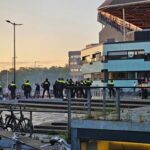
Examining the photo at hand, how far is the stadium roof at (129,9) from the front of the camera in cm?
7575

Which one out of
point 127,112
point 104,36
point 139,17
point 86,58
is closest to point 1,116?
point 127,112

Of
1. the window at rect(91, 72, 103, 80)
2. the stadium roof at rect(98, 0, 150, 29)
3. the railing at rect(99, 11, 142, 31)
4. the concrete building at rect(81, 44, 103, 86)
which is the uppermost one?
the stadium roof at rect(98, 0, 150, 29)

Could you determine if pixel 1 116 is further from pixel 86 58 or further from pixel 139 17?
pixel 139 17

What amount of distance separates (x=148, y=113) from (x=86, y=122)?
139 centimetres

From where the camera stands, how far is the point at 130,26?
291ft

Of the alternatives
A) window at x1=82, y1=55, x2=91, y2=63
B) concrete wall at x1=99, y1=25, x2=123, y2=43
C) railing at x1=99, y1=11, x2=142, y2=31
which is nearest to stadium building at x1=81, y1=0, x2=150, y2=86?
window at x1=82, y1=55, x2=91, y2=63

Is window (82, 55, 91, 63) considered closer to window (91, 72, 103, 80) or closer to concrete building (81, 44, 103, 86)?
concrete building (81, 44, 103, 86)

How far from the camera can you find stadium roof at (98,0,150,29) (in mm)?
75750

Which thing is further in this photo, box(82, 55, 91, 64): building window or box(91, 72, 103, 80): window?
box(82, 55, 91, 64): building window

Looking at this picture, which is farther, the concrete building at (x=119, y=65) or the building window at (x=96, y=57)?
the building window at (x=96, y=57)

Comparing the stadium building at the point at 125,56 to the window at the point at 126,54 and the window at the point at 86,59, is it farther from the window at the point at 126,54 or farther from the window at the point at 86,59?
the window at the point at 86,59

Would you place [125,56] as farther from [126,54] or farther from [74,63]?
[74,63]

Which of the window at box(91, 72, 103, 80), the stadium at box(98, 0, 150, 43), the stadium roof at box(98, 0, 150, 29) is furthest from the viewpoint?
the stadium at box(98, 0, 150, 43)

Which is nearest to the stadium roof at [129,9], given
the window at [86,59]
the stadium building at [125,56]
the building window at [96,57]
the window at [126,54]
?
the stadium building at [125,56]
